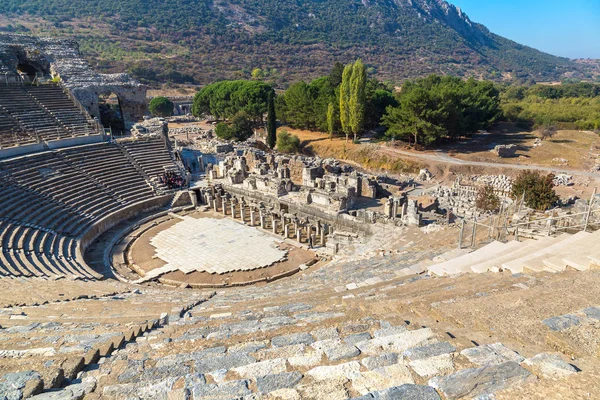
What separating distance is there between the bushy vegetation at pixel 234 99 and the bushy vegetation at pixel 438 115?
64.5 feet

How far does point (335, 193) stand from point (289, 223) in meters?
3.27

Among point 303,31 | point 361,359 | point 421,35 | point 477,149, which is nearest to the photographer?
point 361,359

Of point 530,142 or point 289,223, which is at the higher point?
point 530,142

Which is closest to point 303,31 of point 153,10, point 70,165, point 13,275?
point 153,10

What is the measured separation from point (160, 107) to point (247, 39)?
91818 mm

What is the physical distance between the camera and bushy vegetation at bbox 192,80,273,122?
53.3m

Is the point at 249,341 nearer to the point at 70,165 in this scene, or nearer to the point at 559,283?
the point at 559,283

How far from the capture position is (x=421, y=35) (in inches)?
7475

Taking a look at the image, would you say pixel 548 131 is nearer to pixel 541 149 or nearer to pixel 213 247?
pixel 541 149

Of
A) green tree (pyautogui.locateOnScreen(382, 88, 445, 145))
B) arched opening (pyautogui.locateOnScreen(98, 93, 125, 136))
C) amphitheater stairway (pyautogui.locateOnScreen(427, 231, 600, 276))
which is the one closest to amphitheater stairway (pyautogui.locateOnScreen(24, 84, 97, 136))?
arched opening (pyautogui.locateOnScreen(98, 93, 125, 136))

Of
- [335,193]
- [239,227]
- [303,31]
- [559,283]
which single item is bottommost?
[239,227]

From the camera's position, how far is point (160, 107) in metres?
63.3

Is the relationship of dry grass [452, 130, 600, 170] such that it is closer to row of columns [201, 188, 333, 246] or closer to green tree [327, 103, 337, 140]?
green tree [327, 103, 337, 140]

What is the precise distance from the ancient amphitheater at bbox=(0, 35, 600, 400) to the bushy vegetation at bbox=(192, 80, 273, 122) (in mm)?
24209
